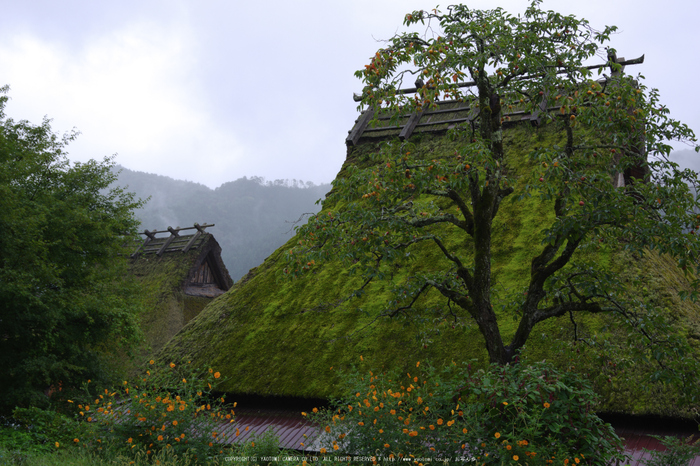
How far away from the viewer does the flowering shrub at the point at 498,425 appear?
4.07 m

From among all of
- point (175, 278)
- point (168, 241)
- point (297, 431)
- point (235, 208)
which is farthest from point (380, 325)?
point (235, 208)

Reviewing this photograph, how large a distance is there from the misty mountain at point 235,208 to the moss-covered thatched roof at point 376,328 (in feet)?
156

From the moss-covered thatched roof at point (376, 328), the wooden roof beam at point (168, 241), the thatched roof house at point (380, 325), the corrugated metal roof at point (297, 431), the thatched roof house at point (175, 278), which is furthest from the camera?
the wooden roof beam at point (168, 241)

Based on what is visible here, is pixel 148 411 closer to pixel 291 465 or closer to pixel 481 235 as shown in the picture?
pixel 291 465

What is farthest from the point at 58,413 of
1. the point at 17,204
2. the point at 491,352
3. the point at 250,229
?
the point at 250,229

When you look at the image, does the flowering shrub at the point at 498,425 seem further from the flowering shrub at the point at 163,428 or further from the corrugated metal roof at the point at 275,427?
the flowering shrub at the point at 163,428

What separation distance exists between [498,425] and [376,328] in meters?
3.09

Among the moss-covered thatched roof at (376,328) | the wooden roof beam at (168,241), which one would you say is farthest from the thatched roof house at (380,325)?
the wooden roof beam at (168,241)

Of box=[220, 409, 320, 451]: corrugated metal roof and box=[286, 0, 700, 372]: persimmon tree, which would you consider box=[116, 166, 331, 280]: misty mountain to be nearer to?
box=[220, 409, 320, 451]: corrugated metal roof


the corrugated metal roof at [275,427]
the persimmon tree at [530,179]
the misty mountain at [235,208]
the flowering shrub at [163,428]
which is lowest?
the corrugated metal roof at [275,427]

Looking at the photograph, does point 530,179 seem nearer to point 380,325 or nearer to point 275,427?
point 380,325

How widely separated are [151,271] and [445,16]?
52.5 feet

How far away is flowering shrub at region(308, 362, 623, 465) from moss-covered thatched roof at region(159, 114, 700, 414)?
2.61ft

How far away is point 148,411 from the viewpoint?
18.7 feet
